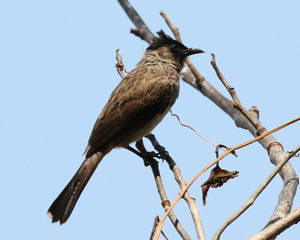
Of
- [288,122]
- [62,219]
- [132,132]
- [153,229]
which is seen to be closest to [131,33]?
[132,132]

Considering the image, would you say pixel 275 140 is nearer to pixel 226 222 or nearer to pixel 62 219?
pixel 226 222

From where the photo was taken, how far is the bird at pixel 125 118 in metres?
3.95

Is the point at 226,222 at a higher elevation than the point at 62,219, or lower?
lower

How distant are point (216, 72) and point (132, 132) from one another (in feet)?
4.59

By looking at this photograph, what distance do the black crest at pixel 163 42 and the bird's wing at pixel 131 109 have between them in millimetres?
632

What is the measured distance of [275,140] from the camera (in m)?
3.26

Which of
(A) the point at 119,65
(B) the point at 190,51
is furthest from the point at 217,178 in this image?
(B) the point at 190,51

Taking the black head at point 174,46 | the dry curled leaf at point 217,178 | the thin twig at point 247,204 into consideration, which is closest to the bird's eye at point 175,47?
the black head at point 174,46

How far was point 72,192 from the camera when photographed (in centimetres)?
394

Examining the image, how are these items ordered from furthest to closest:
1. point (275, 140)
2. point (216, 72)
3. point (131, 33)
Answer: point (131, 33) < point (275, 140) < point (216, 72)

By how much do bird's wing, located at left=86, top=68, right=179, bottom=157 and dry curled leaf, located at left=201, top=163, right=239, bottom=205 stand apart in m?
1.60

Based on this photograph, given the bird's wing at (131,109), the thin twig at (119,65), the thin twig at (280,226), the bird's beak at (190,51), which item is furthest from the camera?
the bird's beak at (190,51)

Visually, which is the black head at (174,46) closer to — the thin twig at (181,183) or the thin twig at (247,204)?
the thin twig at (181,183)

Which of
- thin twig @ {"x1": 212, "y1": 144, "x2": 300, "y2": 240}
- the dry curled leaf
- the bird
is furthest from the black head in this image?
thin twig @ {"x1": 212, "y1": 144, "x2": 300, "y2": 240}
